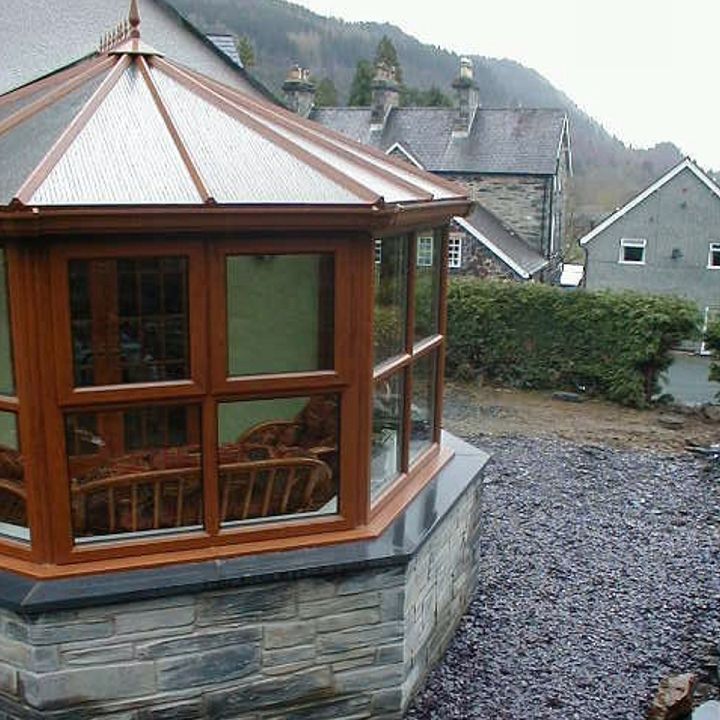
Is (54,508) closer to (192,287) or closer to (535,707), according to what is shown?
(192,287)

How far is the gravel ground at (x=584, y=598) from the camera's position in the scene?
488 centimetres

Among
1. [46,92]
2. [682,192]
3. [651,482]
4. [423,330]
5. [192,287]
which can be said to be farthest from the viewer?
[682,192]

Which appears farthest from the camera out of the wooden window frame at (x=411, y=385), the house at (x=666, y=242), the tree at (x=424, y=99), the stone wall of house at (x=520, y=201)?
the tree at (x=424, y=99)

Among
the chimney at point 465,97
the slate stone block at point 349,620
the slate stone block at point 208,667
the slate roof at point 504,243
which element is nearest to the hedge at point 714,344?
the slate roof at point 504,243

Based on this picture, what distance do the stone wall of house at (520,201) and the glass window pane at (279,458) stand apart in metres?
21.0

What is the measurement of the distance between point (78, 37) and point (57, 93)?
2.36 meters

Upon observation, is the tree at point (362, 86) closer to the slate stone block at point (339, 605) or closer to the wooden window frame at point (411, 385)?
the wooden window frame at point (411, 385)

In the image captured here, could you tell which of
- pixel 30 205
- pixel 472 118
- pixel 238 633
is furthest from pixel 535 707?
pixel 472 118

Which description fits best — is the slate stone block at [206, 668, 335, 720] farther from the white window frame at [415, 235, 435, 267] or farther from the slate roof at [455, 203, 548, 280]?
the slate roof at [455, 203, 548, 280]

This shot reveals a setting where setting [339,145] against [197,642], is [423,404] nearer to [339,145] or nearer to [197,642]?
[339,145]


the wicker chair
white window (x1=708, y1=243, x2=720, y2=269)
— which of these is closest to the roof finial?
the wicker chair

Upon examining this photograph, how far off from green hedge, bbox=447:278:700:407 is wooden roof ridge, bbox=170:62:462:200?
8706mm

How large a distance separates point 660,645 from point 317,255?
11.8 ft

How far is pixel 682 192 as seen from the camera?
997 inches
